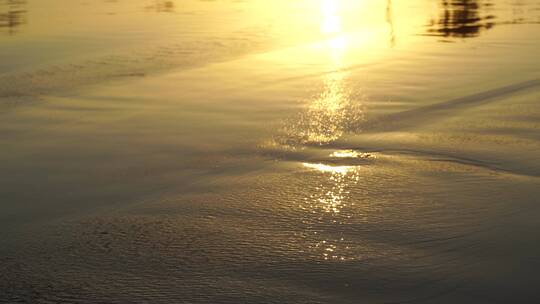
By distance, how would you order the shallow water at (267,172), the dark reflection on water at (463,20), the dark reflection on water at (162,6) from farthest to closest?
the dark reflection on water at (162,6), the dark reflection on water at (463,20), the shallow water at (267,172)

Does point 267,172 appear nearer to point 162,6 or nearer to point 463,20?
point 463,20

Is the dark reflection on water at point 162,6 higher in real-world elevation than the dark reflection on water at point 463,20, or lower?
higher


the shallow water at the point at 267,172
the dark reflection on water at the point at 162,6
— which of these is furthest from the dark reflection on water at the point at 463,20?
the dark reflection on water at the point at 162,6

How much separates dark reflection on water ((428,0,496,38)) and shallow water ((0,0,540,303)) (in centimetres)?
203

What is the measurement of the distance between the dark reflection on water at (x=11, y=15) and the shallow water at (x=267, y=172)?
4.94ft

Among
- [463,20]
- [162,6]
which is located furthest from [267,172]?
[162,6]

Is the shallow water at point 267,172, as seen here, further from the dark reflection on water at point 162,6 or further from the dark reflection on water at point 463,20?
the dark reflection on water at point 162,6

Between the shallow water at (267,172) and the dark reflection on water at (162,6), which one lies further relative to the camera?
the dark reflection on water at (162,6)

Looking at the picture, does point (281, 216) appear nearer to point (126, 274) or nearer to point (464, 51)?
point (126, 274)

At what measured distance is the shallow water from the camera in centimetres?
438

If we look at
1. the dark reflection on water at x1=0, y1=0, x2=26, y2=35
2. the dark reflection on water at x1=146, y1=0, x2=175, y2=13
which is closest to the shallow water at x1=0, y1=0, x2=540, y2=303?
the dark reflection on water at x1=0, y1=0, x2=26, y2=35

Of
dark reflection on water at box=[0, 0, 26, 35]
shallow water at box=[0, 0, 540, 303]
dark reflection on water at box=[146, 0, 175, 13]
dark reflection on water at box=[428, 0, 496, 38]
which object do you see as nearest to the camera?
shallow water at box=[0, 0, 540, 303]

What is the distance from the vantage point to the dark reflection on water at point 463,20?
15.1 metres

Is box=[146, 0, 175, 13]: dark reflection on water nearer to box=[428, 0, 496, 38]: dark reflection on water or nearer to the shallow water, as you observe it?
the shallow water
